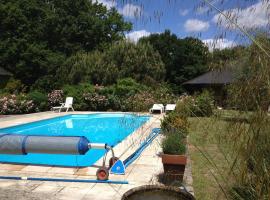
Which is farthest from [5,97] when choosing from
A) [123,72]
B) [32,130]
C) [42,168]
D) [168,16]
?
[168,16]

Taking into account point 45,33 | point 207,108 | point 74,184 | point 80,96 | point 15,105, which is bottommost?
point 74,184

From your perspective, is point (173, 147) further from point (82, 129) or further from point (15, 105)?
point (15, 105)

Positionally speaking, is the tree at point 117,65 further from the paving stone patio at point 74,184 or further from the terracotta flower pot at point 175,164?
the terracotta flower pot at point 175,164

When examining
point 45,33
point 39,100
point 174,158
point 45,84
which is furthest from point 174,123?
point 45,33

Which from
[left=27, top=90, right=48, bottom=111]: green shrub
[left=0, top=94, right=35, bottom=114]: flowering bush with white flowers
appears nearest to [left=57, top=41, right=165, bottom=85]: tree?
[left=27, top=90, right=48, bottom=111]: green shrub

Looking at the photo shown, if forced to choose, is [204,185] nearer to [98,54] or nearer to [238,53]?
[238,53]

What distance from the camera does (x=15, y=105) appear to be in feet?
54.3

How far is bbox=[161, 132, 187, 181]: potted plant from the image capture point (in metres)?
4.82

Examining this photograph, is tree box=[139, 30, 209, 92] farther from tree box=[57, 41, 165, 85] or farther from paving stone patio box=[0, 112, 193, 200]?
paving stone patio box=[0, 112, 193, 200]

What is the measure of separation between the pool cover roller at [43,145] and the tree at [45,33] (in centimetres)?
2383

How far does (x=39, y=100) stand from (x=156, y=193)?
16.1 m

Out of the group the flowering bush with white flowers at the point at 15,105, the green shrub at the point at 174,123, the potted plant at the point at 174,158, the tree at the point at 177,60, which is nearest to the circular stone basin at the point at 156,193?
the potted plant at the point at 174,158

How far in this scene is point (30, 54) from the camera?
2844 centimetres

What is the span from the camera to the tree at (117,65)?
78.9ft
